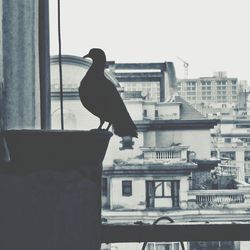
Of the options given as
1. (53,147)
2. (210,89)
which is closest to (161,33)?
(210,89)

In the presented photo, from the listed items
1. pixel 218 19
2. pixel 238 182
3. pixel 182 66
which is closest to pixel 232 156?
pixel 238 182

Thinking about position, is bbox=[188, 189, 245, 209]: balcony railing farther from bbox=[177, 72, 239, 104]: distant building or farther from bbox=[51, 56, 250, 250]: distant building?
bbox=[177, 72, 239, 104]: distant building

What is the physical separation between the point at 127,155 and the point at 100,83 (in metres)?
0.74

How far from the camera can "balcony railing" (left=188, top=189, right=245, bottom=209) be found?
5.39 ft

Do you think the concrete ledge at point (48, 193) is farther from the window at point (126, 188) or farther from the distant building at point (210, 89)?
the window at point (126, 188)

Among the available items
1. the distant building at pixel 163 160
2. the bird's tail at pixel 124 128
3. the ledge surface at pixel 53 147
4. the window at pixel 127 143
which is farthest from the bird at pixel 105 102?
the window at pixel 127 143

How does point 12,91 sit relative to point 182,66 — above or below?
below

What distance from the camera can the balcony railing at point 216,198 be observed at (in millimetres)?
1642

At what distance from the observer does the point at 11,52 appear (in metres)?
1.12

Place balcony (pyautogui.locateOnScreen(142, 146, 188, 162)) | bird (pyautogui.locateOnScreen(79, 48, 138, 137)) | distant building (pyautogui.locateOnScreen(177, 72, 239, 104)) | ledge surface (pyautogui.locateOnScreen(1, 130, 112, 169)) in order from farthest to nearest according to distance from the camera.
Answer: balcony (pyautogui.locateOnScreen(142, 146, 188, 162)), distant building (pyautogui.locateOnScreen(177, 72, 239, 104)), bird (pyautogui.locateOnScreen(79, 48, 138, 137)), ledge surface (pyautogui.locateOnScreen(1, 130, 112, 169))

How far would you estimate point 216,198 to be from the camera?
5.64ft

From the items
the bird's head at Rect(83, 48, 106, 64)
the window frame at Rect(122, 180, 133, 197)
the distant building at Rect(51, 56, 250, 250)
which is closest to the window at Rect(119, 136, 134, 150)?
the distant building at Rect(51, 56, 250, 250)

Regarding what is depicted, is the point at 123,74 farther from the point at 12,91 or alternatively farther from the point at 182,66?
the point at 12,91

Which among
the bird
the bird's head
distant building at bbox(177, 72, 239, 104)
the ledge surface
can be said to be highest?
the bird's head
